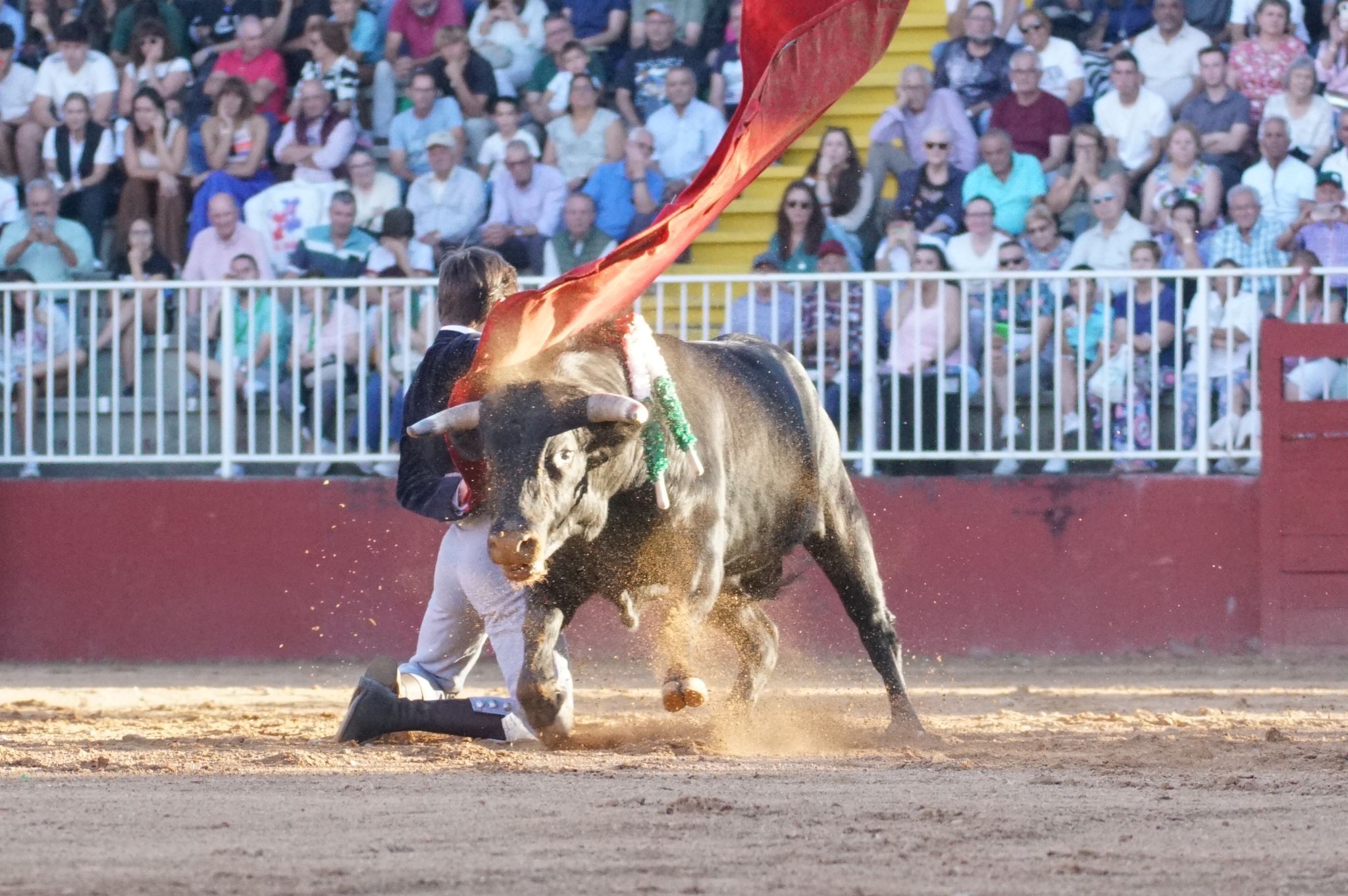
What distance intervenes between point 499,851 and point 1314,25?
8.95m

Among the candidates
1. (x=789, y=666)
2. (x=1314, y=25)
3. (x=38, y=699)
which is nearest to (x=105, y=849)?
(x=38, y=699)

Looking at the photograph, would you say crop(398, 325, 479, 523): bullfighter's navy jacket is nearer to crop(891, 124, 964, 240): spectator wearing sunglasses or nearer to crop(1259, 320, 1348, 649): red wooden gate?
crop(1259, 320, 1348, 649): red wooden gate

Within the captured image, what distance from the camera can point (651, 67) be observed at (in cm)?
1209

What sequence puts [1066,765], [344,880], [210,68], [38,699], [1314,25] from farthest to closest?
[210,68] → [1314,25] → [38,699] → [1066,765] → [344,880]

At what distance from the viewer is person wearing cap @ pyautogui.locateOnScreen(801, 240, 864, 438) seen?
9719 mm

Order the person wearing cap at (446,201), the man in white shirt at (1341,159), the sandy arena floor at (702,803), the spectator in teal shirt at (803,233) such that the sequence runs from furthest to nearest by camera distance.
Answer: the person wearing cap at (446,201), the spectator in teal shirt at (803,233), the man in white shirt at (1341,159), the sandy arena floor at (702,803)

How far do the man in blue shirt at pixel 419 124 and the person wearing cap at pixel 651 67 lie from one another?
41.3 inches

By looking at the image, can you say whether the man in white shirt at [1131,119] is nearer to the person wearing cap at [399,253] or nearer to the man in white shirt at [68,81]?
the person wearing cap at [399,253]

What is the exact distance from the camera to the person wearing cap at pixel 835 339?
9719 millimetres

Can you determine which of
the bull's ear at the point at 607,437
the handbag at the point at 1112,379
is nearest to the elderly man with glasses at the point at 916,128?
the handbag at the point at 1112,379

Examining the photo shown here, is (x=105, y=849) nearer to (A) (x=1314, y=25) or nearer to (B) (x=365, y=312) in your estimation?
(B) (x=365, y=312)

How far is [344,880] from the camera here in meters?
3.79

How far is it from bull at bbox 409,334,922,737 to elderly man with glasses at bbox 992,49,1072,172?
14.3 ft

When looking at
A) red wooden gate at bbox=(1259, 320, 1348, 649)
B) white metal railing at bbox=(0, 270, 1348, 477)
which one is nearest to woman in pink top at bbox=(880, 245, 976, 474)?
white metal railing at bbox=(0, 270, 1348, 477)
